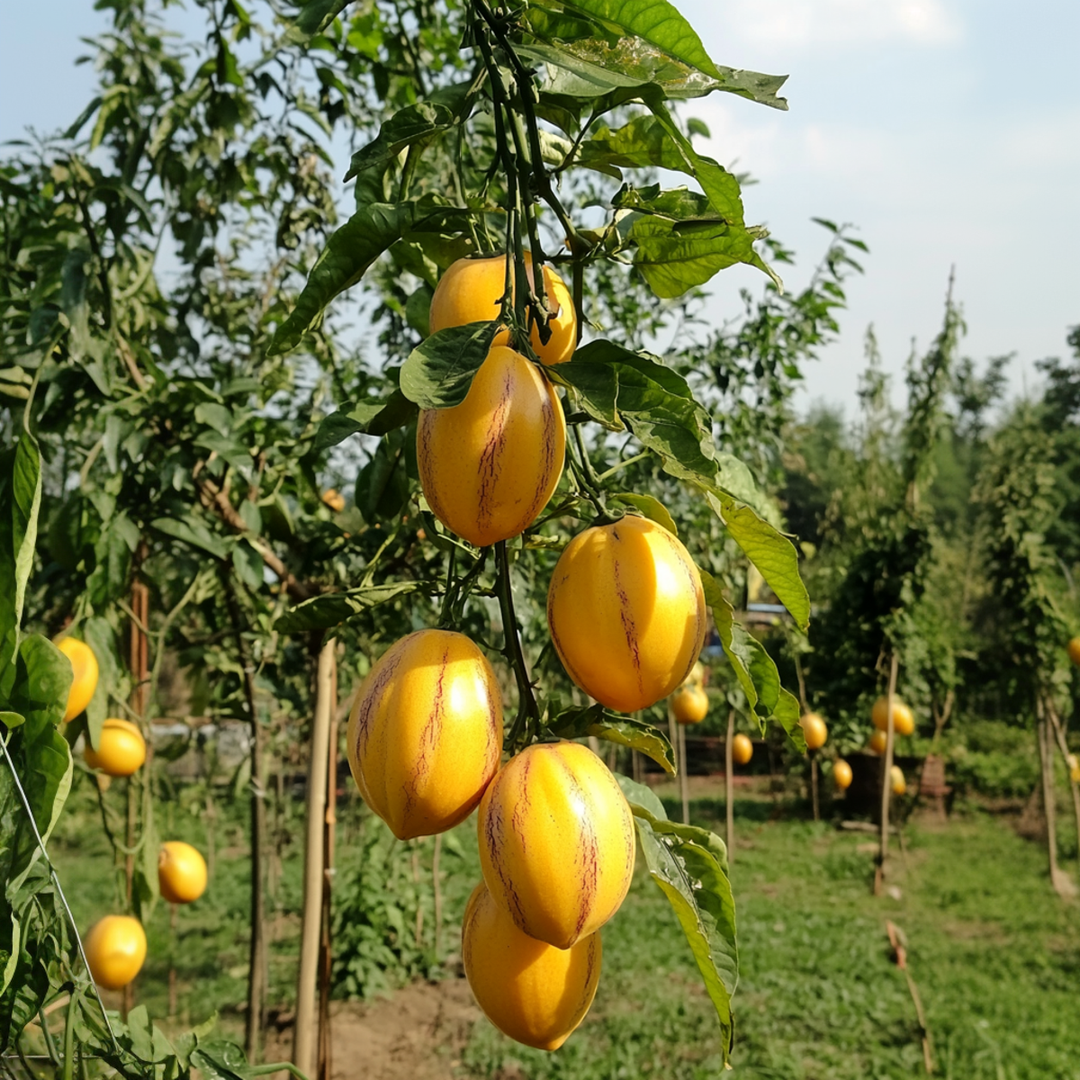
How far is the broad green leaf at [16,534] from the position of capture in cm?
66

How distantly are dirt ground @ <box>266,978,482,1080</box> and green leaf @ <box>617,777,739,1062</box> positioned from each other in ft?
10.5

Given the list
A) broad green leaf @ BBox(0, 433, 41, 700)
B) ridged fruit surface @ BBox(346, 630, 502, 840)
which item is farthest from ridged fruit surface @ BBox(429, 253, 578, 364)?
broad green leaf @ BBox(0, 433, 41, 700)

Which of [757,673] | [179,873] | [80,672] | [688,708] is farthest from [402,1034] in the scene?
[757,673]

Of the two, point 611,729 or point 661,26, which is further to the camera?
point 611,729

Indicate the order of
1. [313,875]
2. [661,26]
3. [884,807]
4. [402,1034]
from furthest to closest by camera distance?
[884,807], [402,1034], [313,875], [661,26]

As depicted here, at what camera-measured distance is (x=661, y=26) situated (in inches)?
19.8

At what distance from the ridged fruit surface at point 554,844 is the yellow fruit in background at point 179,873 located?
1.99 m

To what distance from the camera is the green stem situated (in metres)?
0.58

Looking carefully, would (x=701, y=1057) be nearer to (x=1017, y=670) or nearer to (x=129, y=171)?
(x=129, y=171)

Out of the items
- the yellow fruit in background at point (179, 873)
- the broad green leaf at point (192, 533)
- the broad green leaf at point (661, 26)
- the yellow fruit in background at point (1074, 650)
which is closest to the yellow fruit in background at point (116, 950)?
the yellow fruit in background at point (179, 873)

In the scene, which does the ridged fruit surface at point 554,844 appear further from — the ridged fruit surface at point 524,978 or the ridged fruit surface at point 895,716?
the ridged fruit surface at point 895,716

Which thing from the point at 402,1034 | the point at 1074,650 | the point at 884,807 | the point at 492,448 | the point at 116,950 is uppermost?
the point at 492,448

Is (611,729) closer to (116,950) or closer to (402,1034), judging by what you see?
(116,950)

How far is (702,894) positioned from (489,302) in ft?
1.38
